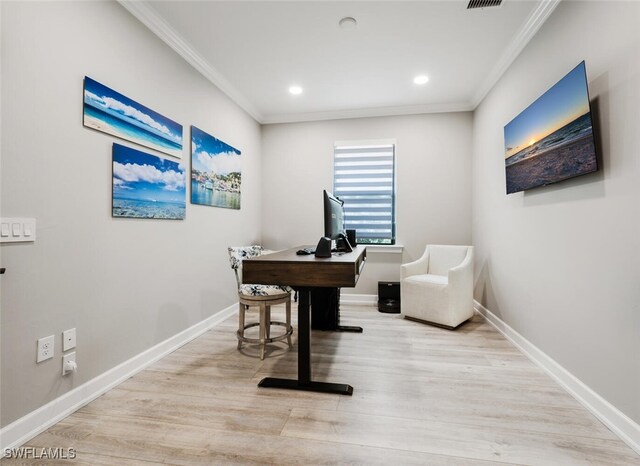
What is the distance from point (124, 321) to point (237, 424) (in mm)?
1136

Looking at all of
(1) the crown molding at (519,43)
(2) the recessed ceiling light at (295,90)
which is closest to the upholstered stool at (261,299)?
(2) the recessed ceiling light at (295,90)

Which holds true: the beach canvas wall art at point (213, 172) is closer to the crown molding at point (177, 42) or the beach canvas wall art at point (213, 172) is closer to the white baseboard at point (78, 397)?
the crown molding at point (177, 42)

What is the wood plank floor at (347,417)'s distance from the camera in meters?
1.42

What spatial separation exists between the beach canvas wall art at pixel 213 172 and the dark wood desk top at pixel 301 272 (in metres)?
1.45

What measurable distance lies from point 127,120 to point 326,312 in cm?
236

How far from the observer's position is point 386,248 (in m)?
4.24

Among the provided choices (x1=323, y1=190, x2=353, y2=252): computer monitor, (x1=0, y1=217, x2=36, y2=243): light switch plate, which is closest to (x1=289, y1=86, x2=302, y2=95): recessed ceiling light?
(x1=323, y1=190, x2=353, y2=252): computer monitor

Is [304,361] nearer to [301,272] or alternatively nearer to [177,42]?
[301,272]

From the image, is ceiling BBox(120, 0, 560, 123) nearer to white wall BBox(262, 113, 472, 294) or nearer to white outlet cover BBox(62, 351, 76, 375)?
white wall BBox(262, 113, 472, 294)

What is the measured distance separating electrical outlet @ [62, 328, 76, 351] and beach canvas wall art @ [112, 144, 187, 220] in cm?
75

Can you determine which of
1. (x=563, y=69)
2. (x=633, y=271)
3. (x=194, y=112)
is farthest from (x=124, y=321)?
(x=563, y=69)

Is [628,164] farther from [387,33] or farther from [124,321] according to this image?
[124,321]

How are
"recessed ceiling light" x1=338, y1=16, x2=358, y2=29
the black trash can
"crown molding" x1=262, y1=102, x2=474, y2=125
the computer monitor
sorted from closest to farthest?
the computer monitor
"recessed ceiling light" x1=338, y1=16, x2=358, y2=29
the black trash can
"crown molding" x1=262, y1=102, x2=474, y2=125

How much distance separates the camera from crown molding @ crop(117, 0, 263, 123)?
2211 millimetres
